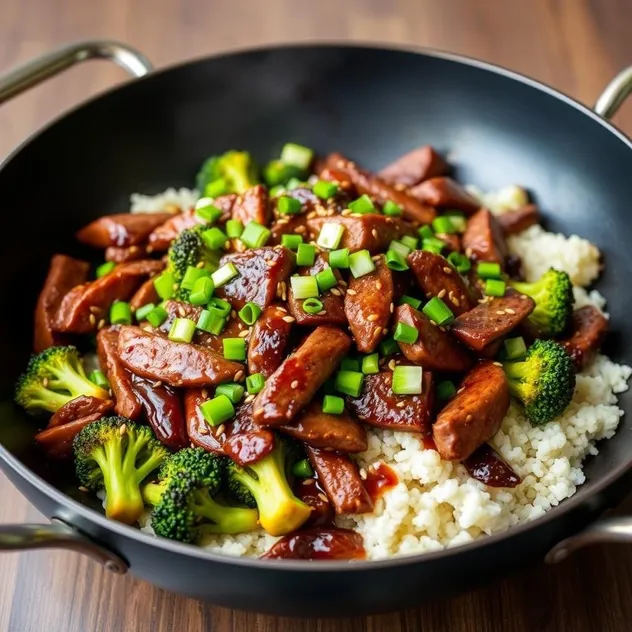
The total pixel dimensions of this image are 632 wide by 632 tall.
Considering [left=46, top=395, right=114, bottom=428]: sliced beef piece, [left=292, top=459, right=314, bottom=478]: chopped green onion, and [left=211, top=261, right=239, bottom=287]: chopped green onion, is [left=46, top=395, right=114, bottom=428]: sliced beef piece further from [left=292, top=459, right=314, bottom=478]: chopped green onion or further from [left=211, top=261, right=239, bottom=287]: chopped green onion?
[left=292, top=459, right=314, bottom=478]: chopped green onion

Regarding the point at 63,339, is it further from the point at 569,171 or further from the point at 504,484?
the point at 569,171

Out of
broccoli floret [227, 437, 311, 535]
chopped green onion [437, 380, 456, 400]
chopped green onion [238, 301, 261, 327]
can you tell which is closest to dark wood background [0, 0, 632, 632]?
chopped green onion [238, 301, 261, 327]

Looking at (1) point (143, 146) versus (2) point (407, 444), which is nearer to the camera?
(2) point (407, 444)

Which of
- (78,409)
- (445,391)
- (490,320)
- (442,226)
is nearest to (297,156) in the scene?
(442,226)

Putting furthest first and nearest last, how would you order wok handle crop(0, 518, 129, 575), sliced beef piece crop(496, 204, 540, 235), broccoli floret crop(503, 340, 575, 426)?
sliced beef piece crop(496, 204, 540, 235) → broccoli floret crop(503, 340, 575, 426) → wok handle crop(0, 518, 129, 575)

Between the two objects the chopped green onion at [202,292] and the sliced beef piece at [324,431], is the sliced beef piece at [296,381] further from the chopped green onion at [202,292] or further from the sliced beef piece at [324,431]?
the chopped green onion at [202,292]

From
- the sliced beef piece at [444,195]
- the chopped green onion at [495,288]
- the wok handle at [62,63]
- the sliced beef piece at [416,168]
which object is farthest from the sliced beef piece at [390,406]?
the wok handle at [62,63]

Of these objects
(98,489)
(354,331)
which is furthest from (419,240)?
(98,489)
